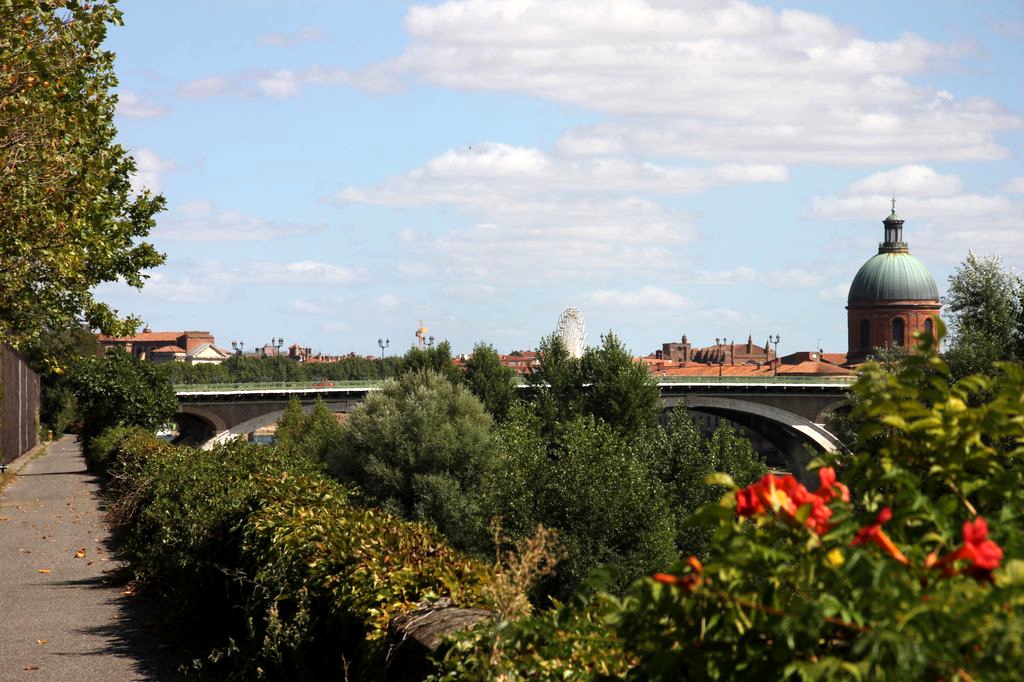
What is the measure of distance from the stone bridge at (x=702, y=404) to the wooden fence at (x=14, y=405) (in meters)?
26.9

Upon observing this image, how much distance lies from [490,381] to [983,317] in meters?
30.3

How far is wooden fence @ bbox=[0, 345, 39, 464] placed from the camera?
3362cm

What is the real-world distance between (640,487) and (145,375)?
16.0 m

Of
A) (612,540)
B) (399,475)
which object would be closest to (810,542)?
(612,540)

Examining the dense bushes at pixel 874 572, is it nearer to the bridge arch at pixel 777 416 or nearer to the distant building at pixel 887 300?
the bridge arch at pixel 777 416

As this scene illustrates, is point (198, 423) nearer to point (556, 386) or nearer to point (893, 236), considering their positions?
point (556, 386)

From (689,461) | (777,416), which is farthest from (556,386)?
(777,416)

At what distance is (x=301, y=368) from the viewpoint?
16462 centimetres

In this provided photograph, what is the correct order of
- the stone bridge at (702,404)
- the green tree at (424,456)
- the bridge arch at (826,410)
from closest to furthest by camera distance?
the green tree at (424,456) → the stone bridge at (702,404) → the bridge arch at (826,410)

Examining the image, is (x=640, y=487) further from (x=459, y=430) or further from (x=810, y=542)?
(x=810, y=542)

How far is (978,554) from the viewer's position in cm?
262

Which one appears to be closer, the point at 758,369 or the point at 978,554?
the point at 978,554

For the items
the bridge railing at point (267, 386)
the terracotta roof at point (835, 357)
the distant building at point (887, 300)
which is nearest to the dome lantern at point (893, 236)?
the distant building at point (887, 300)

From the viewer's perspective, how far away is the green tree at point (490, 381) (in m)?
64.8
